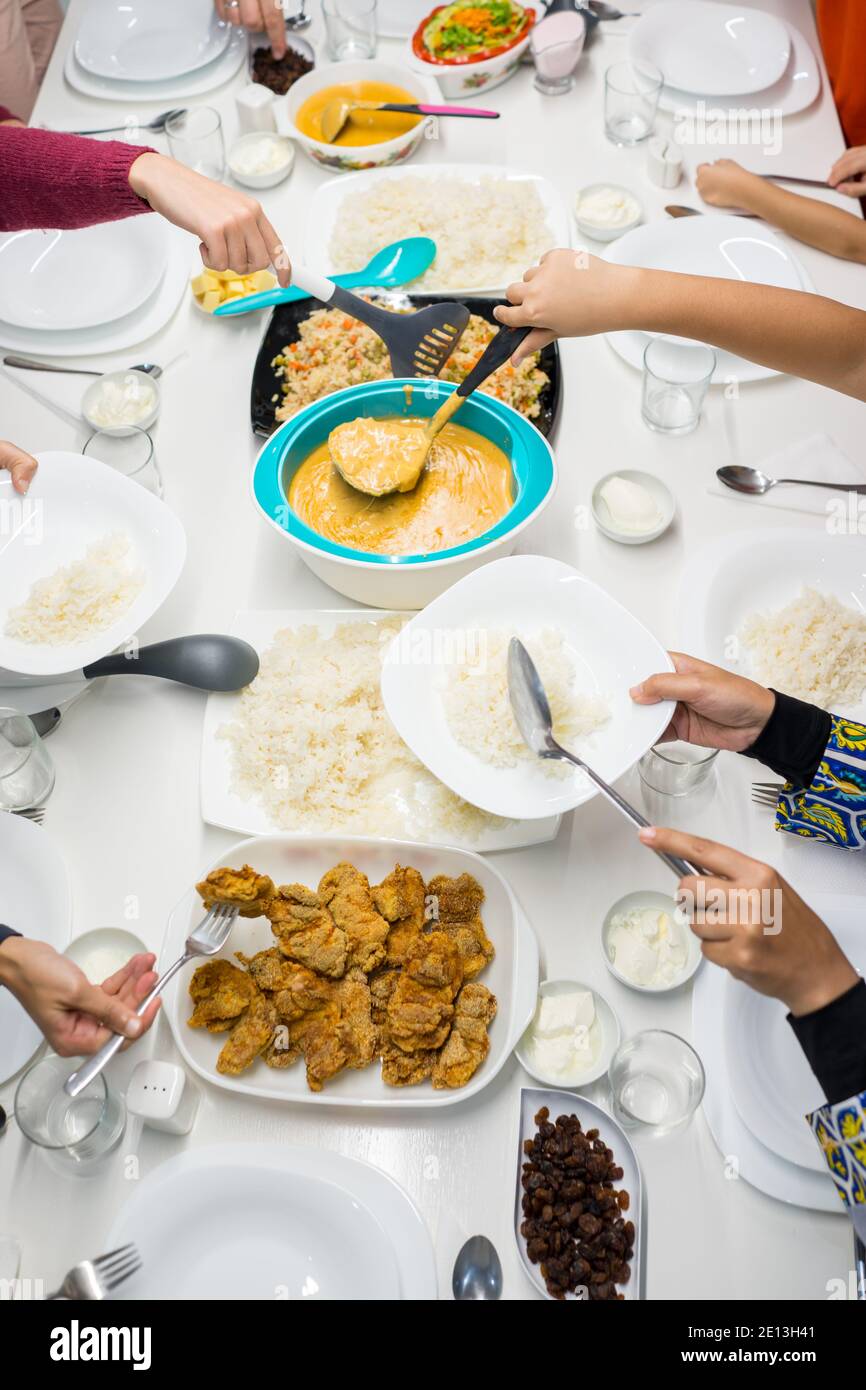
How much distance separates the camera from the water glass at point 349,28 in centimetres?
271

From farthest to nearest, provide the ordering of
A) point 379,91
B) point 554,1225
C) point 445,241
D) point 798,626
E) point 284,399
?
point 379,91
point 445,241
point 284,399
point 798,626
point 554,1225

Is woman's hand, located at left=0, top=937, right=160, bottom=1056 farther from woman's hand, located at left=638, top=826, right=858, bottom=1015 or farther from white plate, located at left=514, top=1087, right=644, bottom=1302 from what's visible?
woman's hand, located at left=638, top=826, right=858, bottom=1015

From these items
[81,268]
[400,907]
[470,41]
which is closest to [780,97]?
[470,41]

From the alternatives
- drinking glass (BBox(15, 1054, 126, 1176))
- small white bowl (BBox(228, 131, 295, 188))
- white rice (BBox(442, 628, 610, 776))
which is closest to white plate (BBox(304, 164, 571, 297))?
small white bowl (BBox(228, 131, 295, 188))

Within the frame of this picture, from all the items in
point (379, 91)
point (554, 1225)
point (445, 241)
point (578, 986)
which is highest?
point (379, 91)

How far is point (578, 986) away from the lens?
5.08 feet

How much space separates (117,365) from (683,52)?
1816 mm

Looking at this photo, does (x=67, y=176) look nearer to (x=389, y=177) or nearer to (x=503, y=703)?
(x=389, y=177)

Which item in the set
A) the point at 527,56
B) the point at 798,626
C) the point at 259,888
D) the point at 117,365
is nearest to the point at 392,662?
the point at 259,888

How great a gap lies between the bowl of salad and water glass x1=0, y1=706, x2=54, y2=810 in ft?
7.07

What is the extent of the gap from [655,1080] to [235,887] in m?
0.74

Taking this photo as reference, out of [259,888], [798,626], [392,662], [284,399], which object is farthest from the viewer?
[284,399]

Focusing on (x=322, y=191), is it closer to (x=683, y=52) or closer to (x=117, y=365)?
(x=117, y=365)

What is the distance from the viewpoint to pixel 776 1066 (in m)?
1.50
